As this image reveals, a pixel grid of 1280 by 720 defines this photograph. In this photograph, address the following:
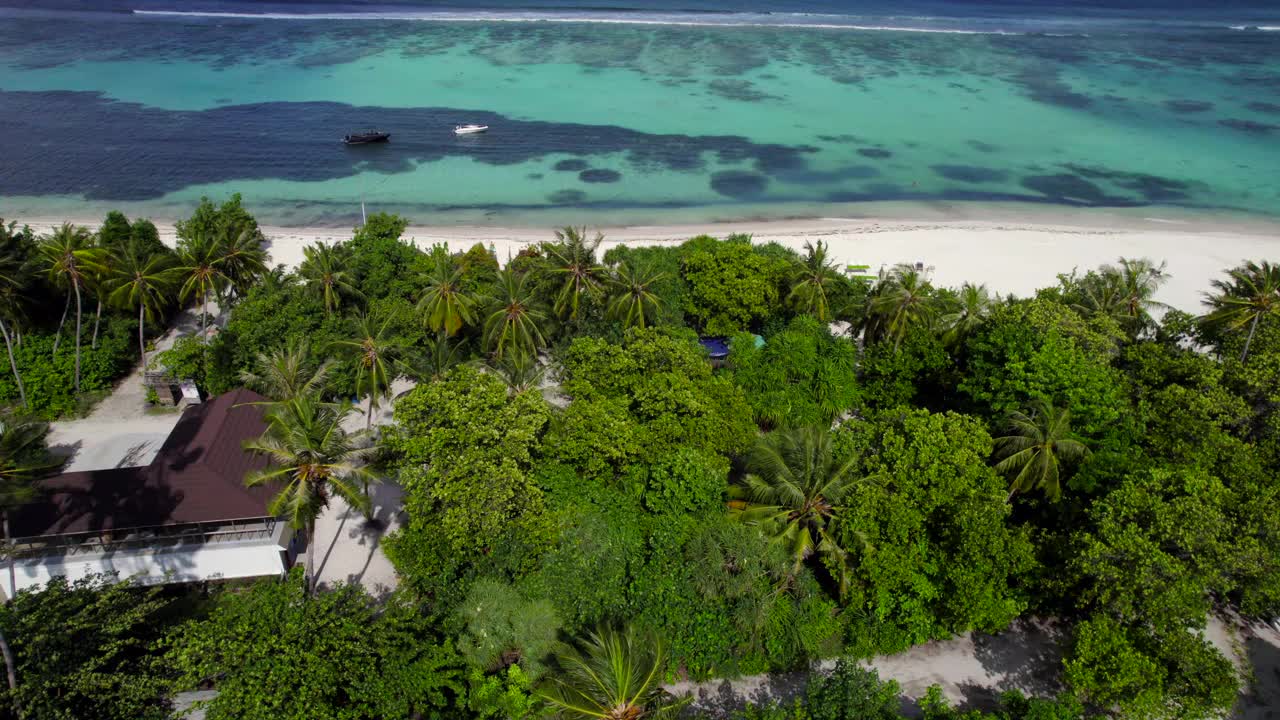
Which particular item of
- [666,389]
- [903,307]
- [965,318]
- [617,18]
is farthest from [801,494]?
[617,18]

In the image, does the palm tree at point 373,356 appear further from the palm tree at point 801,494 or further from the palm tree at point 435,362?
the palm tree at point 801,494

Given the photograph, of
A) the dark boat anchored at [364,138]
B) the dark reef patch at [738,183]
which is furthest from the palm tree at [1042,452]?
the dark boat anchored at [364,138]

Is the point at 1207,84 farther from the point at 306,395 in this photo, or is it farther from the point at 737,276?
the point at 306,395

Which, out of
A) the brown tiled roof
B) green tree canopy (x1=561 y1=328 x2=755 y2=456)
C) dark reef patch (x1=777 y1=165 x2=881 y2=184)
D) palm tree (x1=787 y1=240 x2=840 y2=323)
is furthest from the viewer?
dark reef patch (x1=777 y1=165 x2=881 y2=184)

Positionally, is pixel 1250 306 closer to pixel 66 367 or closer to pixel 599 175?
pixel 599 175

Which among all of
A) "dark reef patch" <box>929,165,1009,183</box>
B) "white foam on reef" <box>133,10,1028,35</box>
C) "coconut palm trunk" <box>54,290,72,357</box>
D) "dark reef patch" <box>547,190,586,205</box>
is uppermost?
"white foam on reef" <box>133,10,1028,35</box>

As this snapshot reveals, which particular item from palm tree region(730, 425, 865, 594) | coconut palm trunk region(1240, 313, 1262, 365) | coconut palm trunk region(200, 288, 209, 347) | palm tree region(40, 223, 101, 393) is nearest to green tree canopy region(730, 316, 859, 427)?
palm tree region(730, 425, 865, 594)

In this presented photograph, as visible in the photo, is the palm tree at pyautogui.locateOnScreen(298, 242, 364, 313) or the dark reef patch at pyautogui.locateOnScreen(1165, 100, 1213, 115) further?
the dark reef patch at pyautogui.locateOnScreen(1165, 100, 1213, 115)

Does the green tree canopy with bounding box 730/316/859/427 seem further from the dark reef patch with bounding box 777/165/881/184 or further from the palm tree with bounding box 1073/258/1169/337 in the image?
the dark reef patch with bounding box 777/165/881/184
